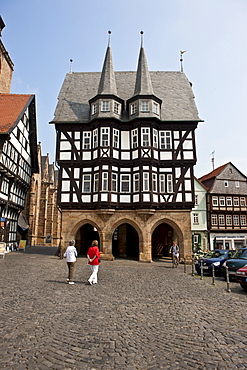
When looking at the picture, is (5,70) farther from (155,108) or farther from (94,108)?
(155,108)

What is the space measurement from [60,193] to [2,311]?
696 inches

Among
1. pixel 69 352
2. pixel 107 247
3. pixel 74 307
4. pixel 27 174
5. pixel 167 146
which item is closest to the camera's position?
pixel 69 352

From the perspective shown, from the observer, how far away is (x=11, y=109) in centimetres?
2638

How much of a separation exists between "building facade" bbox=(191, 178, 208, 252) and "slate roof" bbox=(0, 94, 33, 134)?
2531cm

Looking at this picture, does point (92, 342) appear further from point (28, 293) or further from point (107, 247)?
point (107, 247)

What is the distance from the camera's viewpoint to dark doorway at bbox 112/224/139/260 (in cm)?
2694

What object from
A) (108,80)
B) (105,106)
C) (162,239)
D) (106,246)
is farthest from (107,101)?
(162,239)

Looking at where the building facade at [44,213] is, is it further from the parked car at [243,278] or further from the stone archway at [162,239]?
the parked car at [243,278]

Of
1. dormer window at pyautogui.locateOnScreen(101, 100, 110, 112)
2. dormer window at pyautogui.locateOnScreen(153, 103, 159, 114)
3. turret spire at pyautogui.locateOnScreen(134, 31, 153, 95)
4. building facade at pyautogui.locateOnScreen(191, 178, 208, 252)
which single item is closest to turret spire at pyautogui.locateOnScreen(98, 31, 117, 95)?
dormer window at pyautogui.locateOnScreen(101, 100, 110, 112)

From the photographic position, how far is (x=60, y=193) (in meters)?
24.2

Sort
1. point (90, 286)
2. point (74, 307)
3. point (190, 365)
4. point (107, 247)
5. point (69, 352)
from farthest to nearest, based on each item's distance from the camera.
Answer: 1. point (107, 247)
2. point (90, 286)
3. point (74, 307)
4. point (69, 352)
5. point (190, 365)

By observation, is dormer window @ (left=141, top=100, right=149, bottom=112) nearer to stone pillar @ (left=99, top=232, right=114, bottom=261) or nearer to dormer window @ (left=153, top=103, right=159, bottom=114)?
dormer window @ (left=153, top=103, right=159, bottom=114)

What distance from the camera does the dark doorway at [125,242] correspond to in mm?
26944

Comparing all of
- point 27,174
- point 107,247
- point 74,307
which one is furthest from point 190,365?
point 27,174
